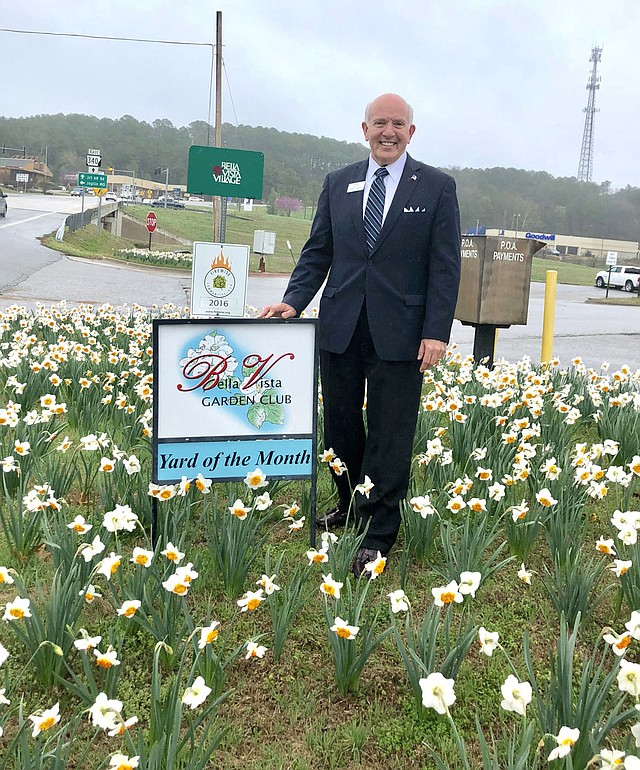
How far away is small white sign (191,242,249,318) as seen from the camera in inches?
243

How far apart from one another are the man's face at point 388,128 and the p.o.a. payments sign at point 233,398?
742 millimetres

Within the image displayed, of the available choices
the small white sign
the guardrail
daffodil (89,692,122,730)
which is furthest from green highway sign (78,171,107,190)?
daffodil (89,692,122,730)

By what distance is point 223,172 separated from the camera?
6.95 m

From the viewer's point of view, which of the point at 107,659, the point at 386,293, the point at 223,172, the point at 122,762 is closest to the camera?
the point at 122,762

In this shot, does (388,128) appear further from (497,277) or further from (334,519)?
(497,277)

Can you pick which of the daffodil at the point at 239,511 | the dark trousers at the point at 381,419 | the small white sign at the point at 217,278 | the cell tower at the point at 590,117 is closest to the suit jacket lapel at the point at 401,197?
the dark trousers at the point at 381,419

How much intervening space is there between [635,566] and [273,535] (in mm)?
1578

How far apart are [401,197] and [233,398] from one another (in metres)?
1.07

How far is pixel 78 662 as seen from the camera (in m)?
2.23

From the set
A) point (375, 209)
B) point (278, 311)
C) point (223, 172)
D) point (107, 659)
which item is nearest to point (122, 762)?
point (107, 659)

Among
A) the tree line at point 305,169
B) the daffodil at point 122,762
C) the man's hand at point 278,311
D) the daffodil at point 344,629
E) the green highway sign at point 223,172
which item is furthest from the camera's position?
the tree line at point 305,169

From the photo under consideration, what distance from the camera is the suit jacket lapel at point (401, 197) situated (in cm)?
297

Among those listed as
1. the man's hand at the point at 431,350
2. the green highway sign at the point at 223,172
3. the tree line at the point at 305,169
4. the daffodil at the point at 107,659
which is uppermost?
the tree line at the point at 305,169

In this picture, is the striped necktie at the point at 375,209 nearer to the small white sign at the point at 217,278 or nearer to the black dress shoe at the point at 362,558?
the black dress shoe at the point at 362,558
